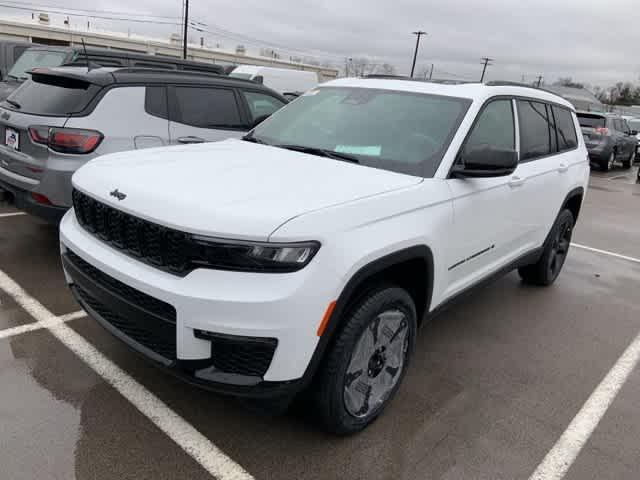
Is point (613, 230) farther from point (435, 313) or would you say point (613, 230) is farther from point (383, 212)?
point (383, 212)

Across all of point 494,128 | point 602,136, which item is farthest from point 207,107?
point 602,136

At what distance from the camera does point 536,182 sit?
4.16 meters

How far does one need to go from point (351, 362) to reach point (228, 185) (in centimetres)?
103

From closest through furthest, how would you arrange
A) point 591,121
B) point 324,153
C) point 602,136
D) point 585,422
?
point 585,422 < point 324,153 < point 602,136 < point 591,121

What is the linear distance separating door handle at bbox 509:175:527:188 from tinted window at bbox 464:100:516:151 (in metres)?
0.23

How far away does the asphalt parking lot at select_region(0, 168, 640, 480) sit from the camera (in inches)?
102

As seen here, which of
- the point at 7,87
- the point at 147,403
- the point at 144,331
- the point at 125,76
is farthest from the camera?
the point at 7,87

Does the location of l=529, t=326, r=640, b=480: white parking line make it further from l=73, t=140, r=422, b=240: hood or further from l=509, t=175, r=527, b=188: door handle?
l=73, t=140, r=422, b=240: hood

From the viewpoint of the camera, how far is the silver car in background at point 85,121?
4.40 m

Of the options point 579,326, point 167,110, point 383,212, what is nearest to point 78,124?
point 167,110

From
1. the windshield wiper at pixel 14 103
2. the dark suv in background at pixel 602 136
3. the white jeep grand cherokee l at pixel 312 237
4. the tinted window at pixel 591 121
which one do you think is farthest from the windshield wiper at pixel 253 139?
the tinted window at pixel 591 121

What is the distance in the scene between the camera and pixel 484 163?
3010mm

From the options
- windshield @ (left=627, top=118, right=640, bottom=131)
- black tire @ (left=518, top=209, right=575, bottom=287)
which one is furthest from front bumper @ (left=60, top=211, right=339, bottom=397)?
windshield @ (left=627, top=118, right=640, bottom=131)

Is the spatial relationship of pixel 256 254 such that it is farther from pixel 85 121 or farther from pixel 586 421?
pixel 85 121
